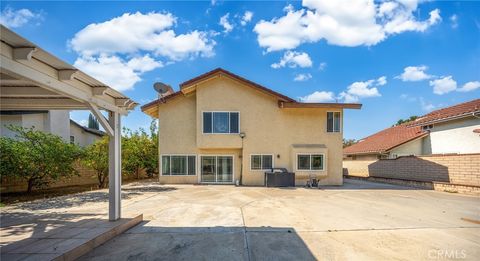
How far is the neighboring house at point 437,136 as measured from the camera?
16.3 m

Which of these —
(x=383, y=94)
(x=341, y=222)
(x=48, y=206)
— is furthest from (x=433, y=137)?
(x=48, y=206)

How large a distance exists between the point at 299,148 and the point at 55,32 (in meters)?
13.1

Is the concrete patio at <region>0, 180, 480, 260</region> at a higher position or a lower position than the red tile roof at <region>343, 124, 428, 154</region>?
lower

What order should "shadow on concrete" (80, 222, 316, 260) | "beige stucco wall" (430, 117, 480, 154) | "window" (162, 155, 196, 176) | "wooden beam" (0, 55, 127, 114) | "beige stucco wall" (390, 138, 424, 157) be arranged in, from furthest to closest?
"beige stucco wall" (390, 138, 424, 157) → "window" (162, 155, 196, 176) → "beige stucco wall" (430, 117, 480, 154) → "shadow on concrete" (80, 222, 316, 260) → "wooden beam" (0, 55, 127, 114)

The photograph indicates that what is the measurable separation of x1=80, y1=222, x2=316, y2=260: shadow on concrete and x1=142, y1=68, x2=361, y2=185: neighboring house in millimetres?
9895

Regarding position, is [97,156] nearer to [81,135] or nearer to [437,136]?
[81,135]

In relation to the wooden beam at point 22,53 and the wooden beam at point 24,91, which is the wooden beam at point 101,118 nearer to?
the wooden beam at point 24,91

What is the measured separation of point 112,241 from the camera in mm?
5148

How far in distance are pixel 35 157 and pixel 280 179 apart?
12.5 metres

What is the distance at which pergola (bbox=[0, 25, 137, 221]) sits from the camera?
3.17m

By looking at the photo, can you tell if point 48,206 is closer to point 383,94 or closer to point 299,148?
point 299,148

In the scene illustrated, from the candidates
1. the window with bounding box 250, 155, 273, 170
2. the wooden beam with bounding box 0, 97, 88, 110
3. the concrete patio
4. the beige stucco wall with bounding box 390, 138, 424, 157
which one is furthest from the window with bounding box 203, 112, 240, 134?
the beige stucco wall with bounding box 390, 138, 424, 157

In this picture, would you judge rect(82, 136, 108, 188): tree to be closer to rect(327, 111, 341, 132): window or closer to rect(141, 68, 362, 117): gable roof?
rect(141, 68, 362, 117): gable roof

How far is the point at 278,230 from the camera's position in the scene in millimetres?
6055
